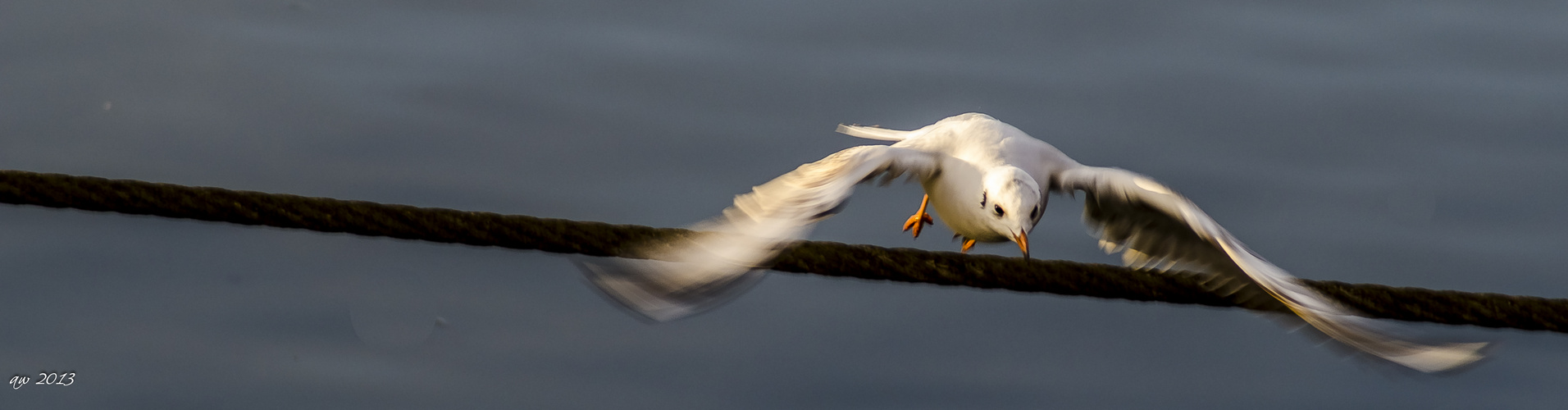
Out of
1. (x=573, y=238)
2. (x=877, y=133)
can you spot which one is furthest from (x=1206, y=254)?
(x=573, y=238)

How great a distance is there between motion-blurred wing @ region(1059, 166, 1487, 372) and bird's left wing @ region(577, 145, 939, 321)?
77cm

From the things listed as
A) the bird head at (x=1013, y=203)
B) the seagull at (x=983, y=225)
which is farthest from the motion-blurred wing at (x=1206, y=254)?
the bird head at (x=1013, y=203)

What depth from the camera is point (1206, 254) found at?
2.71m

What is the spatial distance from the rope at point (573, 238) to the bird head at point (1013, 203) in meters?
0.55

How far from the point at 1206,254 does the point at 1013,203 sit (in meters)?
0.52

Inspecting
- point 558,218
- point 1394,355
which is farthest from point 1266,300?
point 558,218

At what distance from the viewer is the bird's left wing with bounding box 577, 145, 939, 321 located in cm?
194

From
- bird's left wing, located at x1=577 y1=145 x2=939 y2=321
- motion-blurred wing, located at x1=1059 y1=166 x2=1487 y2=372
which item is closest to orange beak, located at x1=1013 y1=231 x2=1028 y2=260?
motion-blurred wing, located at x1=1059 y1=166 x2=1487 y2=372

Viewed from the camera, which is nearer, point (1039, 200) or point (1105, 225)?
point (1039, 200)

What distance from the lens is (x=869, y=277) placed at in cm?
193

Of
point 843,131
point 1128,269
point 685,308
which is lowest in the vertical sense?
point 685,308

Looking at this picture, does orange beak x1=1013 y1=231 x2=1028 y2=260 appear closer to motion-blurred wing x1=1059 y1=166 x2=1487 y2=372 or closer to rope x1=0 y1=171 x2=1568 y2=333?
motion-blurred wing x1=1059 y1=166 x2=1487 y2=372

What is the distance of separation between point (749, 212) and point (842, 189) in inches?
7.0

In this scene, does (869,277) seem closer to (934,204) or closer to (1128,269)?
(1128,269)
